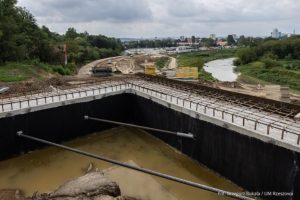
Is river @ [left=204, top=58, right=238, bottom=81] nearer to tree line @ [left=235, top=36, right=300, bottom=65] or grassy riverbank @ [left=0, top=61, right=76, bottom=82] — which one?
tree line @ [left=235, top=36, right=300, bottom=65]

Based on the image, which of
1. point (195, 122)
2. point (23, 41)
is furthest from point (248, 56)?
point (195, 122)

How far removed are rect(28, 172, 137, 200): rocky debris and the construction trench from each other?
15.8 ft

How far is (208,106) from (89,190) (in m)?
6.57

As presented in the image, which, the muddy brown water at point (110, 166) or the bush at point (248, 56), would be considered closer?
the muddy brown water at point (110, 166)

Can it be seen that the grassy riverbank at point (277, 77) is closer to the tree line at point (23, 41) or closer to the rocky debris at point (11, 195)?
the tree line at point (23, 41)

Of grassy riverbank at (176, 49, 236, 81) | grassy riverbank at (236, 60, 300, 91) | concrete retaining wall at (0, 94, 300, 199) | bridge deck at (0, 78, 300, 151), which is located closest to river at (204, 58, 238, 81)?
grassy riverbank at (176, 49, 236, 81)

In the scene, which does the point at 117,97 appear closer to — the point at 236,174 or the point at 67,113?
the point at 67,113

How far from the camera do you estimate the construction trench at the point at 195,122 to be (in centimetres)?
924

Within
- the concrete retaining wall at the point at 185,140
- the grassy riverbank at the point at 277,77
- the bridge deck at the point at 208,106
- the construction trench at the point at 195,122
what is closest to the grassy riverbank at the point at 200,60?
the grassy riverbank at the point at 277,77

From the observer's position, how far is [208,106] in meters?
12.4

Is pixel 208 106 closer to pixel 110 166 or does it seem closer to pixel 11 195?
pixel 110 166

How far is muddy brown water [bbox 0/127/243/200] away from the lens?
10844 mm

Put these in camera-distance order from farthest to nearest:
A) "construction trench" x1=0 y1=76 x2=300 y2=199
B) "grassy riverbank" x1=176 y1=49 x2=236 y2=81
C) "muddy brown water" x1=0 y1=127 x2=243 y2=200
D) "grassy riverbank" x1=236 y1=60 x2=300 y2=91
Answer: "grassy riverbank" x1=176 y1=49 x2=236 y2=81
"grassy riverbank" x1=236 y1=60 x2=300 y2=91
"muddy brown water" x1=0 y1=127 x2=243 y2=200
"construction trench" x1=0 y1=76 x2=300 y2=199

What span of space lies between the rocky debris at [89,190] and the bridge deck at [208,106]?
17.0ft
